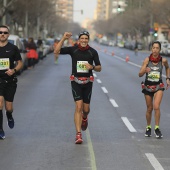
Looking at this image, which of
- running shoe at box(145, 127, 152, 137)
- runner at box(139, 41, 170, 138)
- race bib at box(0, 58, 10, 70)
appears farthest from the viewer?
running shoe at box(145, 127, 152, 137)

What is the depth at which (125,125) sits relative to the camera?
11.2 metres

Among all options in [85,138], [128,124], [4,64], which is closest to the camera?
[4,64]

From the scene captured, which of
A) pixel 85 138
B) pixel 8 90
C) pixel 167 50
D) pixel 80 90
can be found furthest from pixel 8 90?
pixel 167 50

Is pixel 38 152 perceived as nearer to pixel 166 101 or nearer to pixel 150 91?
pixel 150 91

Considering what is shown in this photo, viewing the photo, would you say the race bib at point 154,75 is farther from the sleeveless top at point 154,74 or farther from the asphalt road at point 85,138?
the asphalt road at point 85,138

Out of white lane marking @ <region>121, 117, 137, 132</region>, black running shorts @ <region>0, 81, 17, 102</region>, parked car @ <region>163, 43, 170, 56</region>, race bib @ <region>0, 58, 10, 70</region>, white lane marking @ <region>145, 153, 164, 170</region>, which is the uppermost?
race bib @ <region>0, 58, 10, 70</region>

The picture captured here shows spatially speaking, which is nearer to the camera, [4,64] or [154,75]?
[4,64]

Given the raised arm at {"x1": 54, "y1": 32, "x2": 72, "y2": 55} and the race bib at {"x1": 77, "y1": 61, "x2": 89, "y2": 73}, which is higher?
the raised arm at {"x1": 54, "y1": 32, "x2": 72, "y2": 55}

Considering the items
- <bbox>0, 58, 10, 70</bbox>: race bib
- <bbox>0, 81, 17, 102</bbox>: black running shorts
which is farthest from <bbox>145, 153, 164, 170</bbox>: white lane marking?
<bbox>0, 58, 10, 70</bbox>: race bib

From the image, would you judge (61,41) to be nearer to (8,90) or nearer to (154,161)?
(8,90)

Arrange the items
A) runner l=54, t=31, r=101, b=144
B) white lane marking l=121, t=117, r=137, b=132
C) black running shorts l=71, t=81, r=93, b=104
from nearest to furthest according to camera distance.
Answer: runner l=54, t=31, r=101, b=144 < black running shorts l=71, t=81, r=93, b=104 < white lane marking l=121, t=117, r=137, b=132

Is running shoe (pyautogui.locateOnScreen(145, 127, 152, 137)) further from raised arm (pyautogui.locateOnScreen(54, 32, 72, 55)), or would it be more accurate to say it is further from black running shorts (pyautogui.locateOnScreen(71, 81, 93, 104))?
raised arm (pyautogui.locateOnScreen(54, 32, 72, 55))

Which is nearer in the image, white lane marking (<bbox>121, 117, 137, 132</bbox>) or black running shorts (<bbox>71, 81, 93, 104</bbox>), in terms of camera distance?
black running shorts (<bbox>71, 81, 93, 104</bbox>)

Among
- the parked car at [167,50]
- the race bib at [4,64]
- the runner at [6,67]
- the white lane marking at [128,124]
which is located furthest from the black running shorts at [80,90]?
the parked car at [167,50]
